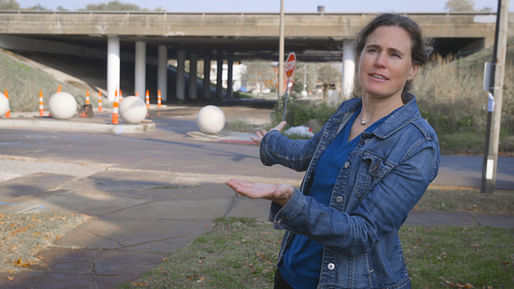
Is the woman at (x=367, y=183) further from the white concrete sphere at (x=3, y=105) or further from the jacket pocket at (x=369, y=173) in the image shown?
the white concrete sphere at (x=3, y=105)

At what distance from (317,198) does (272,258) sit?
324cm

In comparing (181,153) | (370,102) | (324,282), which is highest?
(370,102)

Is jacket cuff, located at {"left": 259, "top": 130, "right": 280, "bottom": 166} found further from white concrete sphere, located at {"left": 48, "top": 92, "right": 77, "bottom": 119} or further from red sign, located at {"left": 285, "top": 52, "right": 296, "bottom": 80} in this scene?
white concrete sphere, located at {"left": 48, "top": 92, "right": 77, "bottom": 119}

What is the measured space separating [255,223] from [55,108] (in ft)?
55.0

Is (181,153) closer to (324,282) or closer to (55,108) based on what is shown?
(55,108)

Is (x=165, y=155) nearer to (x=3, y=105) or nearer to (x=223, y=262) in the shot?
(x=223, y=262)

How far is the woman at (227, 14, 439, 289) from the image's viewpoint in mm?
1677

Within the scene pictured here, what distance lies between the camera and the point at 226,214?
711 centimetres

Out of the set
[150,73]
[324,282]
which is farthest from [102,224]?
[150,73]

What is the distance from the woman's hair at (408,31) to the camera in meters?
1.99

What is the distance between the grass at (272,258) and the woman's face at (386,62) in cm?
284

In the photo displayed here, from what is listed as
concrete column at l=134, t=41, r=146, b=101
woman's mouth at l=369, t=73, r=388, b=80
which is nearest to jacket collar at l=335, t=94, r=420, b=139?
woman's mouth at l=369, t=73, r=388, b=80

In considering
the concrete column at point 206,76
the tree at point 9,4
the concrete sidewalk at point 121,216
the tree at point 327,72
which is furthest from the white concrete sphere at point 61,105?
the tree at point 327,72

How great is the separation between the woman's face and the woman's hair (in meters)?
0.02
